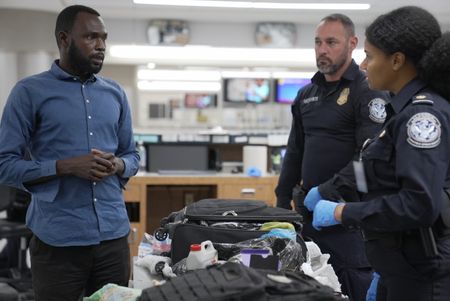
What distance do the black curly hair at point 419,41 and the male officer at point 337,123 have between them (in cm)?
77

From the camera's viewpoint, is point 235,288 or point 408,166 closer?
point 235,288

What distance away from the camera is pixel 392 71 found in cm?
174

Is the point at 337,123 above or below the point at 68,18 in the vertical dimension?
below

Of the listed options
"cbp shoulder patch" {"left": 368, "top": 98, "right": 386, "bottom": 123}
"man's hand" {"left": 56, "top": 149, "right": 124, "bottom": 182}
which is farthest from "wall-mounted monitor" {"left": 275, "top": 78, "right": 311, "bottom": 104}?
"man's hand" {"left": 56, "top": 149, "right": 124, "bottom": 182}

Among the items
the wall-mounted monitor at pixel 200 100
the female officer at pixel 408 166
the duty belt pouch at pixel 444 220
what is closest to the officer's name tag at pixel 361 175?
the female officer at pixel 408 166

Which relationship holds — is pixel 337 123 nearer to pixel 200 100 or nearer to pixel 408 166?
pixel 408 166

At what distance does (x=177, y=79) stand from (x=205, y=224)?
28.8 ft

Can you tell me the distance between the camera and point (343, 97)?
263 centimetres

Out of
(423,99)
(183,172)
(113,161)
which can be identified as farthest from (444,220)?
(183,172)

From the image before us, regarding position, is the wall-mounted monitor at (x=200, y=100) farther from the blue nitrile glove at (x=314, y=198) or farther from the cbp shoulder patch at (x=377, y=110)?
the blue nitrile glove at (x=314, y=198)

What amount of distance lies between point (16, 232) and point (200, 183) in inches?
62.8

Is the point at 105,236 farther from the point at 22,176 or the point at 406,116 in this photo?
the point at 406,116

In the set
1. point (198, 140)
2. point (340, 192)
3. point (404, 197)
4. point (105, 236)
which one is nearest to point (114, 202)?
point (105, 236)

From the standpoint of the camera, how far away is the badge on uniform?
8.58 ft
